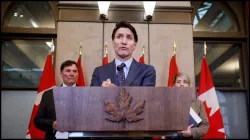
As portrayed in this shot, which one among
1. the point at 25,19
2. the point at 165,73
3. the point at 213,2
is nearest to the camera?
the point at 165,73

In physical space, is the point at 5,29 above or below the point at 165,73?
above

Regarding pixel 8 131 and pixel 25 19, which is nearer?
pixel 8 131

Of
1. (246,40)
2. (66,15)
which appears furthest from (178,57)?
(66,15)

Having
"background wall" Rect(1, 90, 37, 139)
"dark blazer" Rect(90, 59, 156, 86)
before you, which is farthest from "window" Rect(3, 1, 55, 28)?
"dark blazer" Rect(90, 59, 156, 86)

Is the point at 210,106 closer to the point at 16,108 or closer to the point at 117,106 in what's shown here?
the point at 16,108

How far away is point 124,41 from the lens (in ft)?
5.86

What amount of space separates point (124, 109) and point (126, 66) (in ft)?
1.90

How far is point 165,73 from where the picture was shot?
4387mm

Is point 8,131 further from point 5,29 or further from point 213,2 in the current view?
point 213,2

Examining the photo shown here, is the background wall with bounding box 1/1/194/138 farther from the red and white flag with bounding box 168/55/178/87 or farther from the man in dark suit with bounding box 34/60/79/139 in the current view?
the man in dark suit with bounding box 34/60/79/139

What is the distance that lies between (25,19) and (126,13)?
169cm

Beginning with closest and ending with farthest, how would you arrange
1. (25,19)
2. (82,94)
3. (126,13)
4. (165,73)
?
(82,94)
(165,73)
(126,13)
(25,19)

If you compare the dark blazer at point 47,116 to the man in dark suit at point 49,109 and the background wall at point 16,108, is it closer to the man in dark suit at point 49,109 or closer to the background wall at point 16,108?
the man in dark suit at point 49,109

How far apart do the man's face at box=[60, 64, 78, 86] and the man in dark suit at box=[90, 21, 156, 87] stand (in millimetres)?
1114
